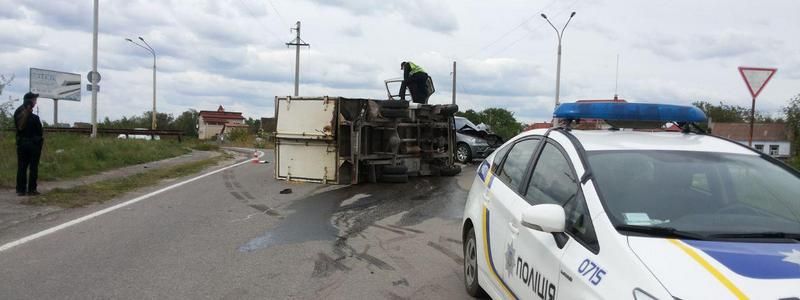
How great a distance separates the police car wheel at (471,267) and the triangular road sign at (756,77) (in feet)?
24.3

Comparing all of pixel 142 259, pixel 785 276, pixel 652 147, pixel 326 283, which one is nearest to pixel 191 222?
pixel 142 259

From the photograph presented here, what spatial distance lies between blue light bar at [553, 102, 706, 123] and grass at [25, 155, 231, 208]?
328 inches

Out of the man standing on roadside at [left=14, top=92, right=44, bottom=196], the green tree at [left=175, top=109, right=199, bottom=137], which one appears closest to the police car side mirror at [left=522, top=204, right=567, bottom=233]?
the man standing on roadside at [left=14, top=92, right=44, bottom=196]

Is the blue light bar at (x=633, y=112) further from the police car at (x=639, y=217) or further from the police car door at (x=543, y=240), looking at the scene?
the police car door at (x=543, y=240)

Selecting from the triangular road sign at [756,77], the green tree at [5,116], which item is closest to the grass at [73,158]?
the green tree at [5,116]

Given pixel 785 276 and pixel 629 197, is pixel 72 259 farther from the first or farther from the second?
pixel 785 276

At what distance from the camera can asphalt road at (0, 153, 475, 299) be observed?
17.4ft

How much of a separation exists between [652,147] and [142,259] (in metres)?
4.89

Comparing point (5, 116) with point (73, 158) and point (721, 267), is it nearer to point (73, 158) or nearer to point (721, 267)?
point (73, 158)

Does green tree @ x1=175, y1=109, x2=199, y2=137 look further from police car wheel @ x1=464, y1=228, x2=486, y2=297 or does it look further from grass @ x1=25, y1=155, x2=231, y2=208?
police car wheel @ x1=464, y1=228, x2=486, y2=297

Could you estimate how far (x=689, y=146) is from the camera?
3.84 meters

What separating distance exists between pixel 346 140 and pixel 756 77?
24.9ft

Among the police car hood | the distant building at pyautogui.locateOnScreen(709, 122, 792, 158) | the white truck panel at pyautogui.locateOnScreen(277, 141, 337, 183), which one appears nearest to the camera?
the police car hood

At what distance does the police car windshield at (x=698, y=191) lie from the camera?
3131 millimetres
